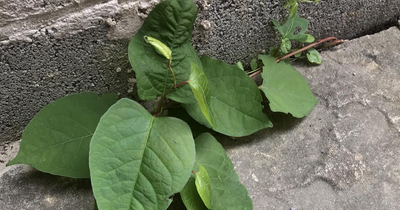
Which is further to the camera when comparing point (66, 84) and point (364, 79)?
point (364, 79)

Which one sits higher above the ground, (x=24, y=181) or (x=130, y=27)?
(x=130, y=27)

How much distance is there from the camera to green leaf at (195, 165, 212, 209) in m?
0.92

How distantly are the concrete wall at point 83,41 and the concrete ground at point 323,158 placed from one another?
22 cm

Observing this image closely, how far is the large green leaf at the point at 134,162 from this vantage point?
850 millimetres

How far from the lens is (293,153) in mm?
1171

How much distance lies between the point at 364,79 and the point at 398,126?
228mm

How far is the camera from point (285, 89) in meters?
1.23

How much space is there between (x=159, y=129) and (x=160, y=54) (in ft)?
0.71

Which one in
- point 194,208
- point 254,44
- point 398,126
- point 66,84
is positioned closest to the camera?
point 194,208

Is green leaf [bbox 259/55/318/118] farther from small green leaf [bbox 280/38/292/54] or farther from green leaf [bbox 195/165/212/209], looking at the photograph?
green leaf [bbox 195/165/212/209]

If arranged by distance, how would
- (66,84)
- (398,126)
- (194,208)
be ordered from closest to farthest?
1. (194,208)
2. (66,84)
3. (398,126)

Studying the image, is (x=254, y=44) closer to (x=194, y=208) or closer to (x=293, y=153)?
(x=293, y=153)

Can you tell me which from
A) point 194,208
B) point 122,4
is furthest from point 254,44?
point 194,208

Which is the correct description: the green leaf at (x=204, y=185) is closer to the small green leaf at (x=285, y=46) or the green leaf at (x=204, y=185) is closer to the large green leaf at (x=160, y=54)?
the large green leaf at (x=160, y=54)
